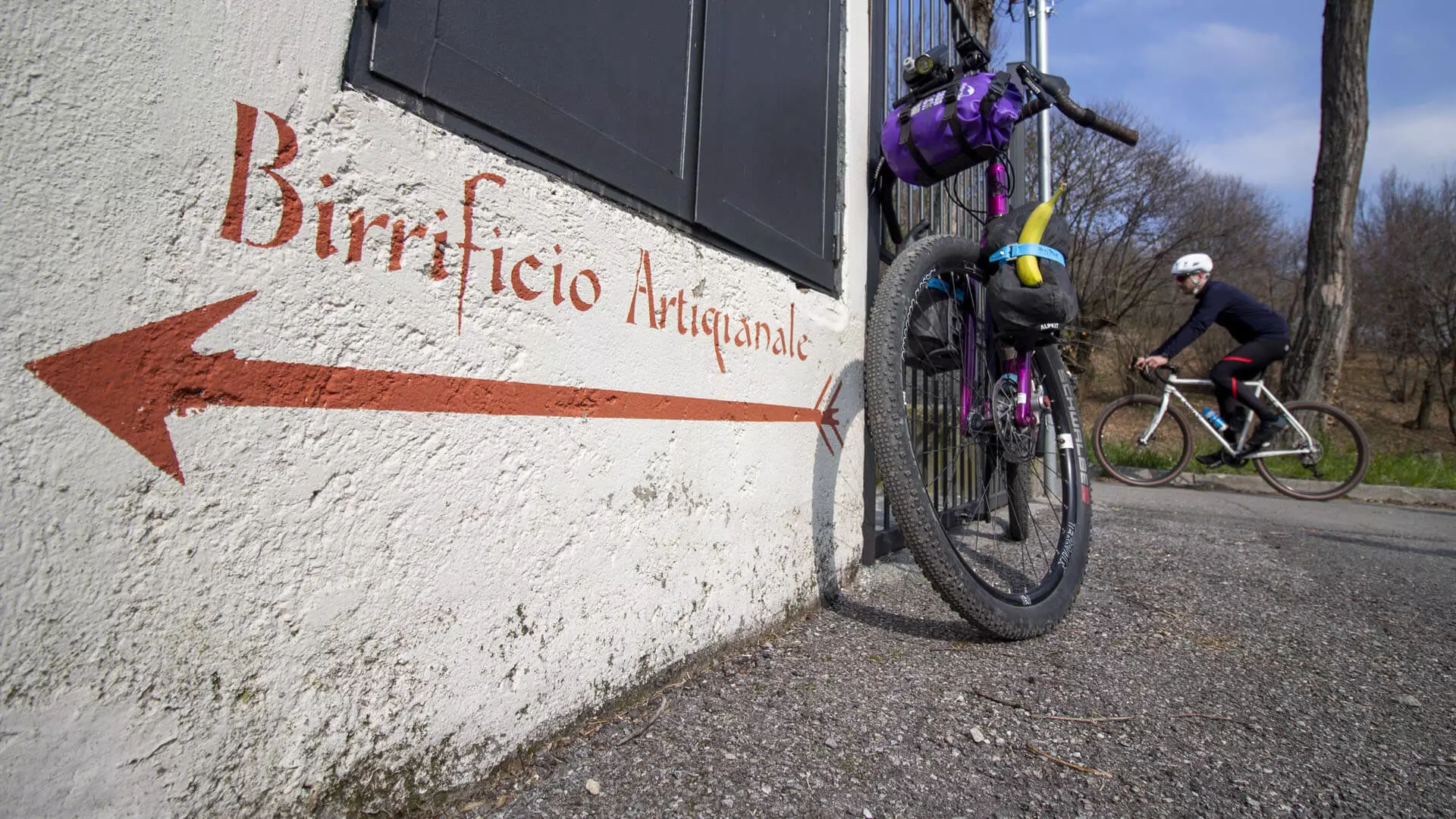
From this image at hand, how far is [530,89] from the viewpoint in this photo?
1.30m

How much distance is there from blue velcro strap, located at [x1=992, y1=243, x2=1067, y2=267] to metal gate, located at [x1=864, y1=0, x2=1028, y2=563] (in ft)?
1.56

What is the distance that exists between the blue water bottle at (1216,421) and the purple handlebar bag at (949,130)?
5306 millimetres

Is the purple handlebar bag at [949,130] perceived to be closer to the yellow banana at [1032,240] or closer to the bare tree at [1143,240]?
the yellow banana at [1032,240]

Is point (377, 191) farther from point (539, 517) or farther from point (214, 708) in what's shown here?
point (214, 708)

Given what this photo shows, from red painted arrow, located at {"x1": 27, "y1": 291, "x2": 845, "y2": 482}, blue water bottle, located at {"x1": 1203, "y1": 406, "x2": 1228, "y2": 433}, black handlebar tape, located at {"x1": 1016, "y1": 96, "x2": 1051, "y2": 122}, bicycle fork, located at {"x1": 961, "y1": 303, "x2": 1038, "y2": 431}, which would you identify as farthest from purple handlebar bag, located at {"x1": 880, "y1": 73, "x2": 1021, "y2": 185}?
blue water bottle, located at {"x1": 1203, "y1": 406, "x2": 1228, "y2": 433}

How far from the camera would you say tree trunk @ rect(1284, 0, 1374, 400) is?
317 inches

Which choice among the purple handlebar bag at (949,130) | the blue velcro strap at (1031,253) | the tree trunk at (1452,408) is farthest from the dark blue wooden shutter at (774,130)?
the tree trunk at (1452,408)

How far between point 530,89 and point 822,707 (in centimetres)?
143

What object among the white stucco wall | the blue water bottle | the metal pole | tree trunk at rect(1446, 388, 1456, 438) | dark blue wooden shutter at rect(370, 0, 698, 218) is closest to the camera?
the white stucco wall

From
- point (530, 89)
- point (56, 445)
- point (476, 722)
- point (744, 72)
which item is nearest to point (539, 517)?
point (476, 722)

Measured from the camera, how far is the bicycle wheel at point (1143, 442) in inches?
259

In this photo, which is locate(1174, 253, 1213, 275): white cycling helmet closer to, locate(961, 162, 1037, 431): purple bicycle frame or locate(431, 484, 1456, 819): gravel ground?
locate(431, 484, 1456, 819): gravel ground

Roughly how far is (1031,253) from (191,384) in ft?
7.26

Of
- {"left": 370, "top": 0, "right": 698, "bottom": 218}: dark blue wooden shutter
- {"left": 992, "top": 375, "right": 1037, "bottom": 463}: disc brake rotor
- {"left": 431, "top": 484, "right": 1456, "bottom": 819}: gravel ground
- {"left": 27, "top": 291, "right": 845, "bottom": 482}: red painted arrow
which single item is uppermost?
{"left": 370, "top": 0, "right": 698, "bottom": 218}: dark blue wooden shutter
